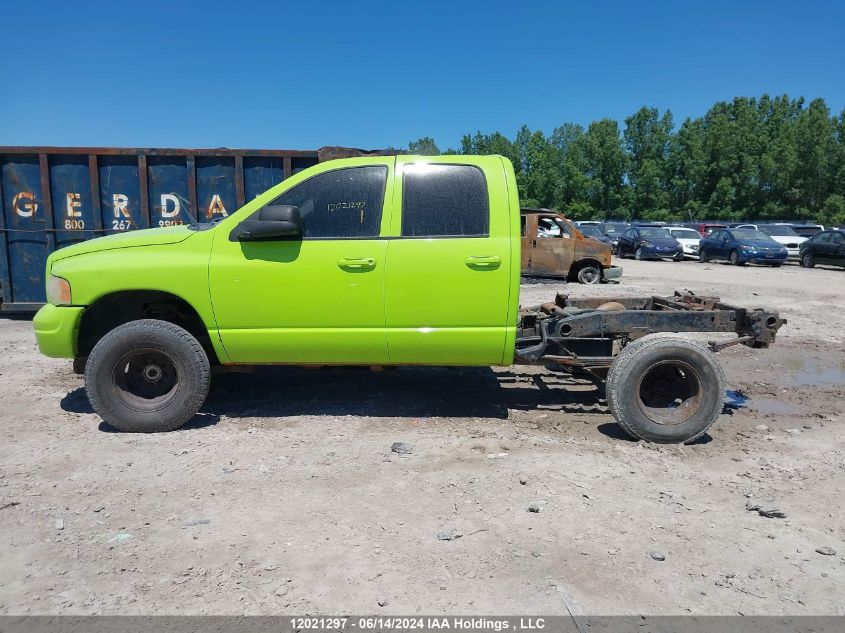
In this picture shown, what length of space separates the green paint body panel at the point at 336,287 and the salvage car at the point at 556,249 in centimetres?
1089

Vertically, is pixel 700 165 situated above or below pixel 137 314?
above

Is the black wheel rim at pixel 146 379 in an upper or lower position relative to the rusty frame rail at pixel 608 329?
lower

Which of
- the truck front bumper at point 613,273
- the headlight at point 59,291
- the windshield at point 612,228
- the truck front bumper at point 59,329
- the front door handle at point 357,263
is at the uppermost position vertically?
the windshield at point 612,228

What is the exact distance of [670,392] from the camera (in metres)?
5.22

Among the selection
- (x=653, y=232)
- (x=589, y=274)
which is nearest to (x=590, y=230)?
(x=653, y=232)

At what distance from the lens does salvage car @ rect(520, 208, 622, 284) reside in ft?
51.1

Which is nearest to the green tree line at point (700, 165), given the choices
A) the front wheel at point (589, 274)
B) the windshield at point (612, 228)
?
the windshield at point (612, 228)

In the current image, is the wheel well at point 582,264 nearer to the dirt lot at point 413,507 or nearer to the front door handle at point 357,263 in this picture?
the dirt lot at point 413,507

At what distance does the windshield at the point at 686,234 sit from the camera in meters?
29.5

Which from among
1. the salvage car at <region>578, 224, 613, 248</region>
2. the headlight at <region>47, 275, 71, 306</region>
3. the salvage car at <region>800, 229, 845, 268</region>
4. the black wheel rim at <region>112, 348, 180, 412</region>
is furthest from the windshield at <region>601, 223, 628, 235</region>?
the headlight at <region>47, 275, 71, 306</region>

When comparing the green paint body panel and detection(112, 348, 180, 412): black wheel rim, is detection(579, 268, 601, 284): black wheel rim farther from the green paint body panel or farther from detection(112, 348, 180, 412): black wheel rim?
detection(112, 348, 180, 412): black wheel rim

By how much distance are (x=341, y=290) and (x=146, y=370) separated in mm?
1717

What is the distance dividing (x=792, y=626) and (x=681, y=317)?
9.29 ft

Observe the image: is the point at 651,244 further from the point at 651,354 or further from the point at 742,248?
the point at 651,354
